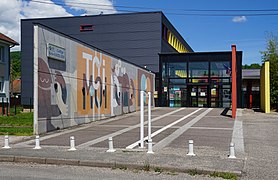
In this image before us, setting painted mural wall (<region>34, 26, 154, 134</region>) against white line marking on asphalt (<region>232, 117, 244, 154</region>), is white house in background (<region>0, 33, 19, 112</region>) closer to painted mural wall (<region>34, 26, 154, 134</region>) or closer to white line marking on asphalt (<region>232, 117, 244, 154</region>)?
painted mural wall (<region>34, 26, 154, 134</region>)

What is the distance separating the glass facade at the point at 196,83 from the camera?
1511 inches

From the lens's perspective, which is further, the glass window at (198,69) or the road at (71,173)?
the glass window at (198,69)

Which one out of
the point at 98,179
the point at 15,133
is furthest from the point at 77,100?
the point at 98,179

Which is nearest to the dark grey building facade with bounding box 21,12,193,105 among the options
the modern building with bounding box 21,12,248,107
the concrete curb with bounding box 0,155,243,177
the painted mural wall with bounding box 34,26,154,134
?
the modern building with bounding box 21,12,248,107

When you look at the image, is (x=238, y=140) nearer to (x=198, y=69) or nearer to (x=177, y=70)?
(x=198, y=69)

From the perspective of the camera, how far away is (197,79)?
128ft

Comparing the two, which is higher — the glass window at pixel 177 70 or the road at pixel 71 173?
the glass window at pixel 177 70

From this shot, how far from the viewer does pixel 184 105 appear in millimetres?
39531

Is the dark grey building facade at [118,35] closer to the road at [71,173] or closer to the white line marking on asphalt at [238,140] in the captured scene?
the white line marking on asphalt at [238,140]

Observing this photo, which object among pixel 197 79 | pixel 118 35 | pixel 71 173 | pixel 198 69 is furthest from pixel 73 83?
pixel 118 35

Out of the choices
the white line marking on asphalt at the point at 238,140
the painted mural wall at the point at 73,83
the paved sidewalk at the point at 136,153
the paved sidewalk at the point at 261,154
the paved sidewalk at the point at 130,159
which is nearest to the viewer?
the paved sidewalk at the point at 261,154

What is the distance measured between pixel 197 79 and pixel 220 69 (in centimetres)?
258

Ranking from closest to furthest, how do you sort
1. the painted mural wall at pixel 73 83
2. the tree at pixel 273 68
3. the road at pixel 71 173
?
the road at pixel 71 173
the painted mural wall at pixel 73 83
the tree at pixel 273 68

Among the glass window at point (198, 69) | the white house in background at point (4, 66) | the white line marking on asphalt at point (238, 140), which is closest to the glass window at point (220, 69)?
the glass window at point (198, 69)
